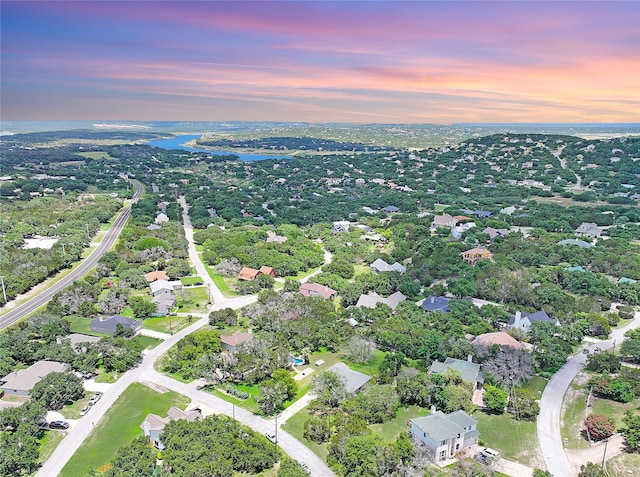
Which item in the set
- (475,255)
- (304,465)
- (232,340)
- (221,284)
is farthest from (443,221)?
(304,465)

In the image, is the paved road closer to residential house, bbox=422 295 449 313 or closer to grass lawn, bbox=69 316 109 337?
residential house, bbox=422 295 449 313

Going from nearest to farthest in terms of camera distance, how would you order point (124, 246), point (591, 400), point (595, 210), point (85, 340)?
1. point (591, 400)
2. point (85, 340)
3. point (124, 246)
4. point (595, 210)

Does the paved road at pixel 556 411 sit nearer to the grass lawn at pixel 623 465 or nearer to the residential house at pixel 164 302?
the grass lawn at pixel 623 465

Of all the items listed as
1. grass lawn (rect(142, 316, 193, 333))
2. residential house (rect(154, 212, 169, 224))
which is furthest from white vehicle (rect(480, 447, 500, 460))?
residential house (rect(154, 212, 169, 224))

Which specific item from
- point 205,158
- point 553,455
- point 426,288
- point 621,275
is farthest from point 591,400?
point 205,158

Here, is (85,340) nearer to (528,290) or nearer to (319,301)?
(319,301)

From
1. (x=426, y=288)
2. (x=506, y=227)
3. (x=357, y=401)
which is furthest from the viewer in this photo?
(x=506, y=227)
